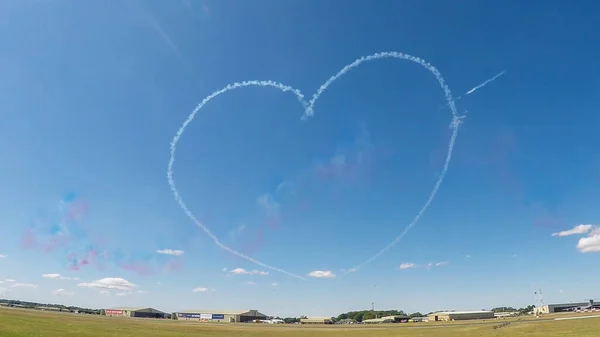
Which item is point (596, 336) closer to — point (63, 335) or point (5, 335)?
point (63, 335)

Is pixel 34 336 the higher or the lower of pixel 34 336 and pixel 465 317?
the higher

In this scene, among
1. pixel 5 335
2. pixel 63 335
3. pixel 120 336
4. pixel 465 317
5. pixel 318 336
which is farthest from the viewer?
pixel 465 317

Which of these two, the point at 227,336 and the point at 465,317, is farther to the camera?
the point at 465,317

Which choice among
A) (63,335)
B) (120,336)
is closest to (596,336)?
(120,336)

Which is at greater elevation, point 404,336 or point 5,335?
point 5,335

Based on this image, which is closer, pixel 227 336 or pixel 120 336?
pixel 120 336

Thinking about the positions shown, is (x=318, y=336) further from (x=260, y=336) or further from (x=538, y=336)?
(x=538, y=336)

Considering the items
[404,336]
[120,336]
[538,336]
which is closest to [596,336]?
[538,336]

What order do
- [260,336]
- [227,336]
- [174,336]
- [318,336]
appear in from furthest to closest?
1. [318,336]
2. [260,336]
3. [227,336]
4. [174,336]

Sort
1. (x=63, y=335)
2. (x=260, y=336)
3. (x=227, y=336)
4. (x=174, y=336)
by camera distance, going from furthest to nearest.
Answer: (x=260, y=336) → (x=227, y=336) → (x=174, y=336) → (x=63, y=335)
